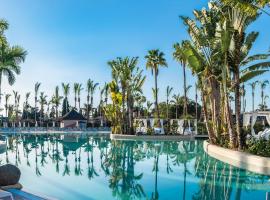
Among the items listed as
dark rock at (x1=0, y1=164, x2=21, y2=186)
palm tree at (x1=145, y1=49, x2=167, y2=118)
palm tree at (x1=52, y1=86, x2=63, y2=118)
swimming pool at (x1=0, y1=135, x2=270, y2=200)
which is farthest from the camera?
palm tree at (x1=52, y1=86, x2=63, y2=118)

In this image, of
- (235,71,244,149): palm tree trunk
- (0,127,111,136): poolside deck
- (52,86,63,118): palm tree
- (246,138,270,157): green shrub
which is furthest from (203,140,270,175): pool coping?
(52,86,63,118): palm tree

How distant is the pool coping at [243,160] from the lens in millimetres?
14141

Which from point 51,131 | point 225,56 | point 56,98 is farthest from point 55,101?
point 225,56

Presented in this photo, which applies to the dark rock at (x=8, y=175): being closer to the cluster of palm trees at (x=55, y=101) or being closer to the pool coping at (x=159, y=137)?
the pool coping at (x=159, y=137)

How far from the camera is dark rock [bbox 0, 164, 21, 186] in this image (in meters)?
8.74

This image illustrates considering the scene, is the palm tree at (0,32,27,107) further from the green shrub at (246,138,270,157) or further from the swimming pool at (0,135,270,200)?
the green shrub at (246,138,270,157)

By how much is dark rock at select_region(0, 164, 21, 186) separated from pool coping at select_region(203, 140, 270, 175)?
8943 millimetres

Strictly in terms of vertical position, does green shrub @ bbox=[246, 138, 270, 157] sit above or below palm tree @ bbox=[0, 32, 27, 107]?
below

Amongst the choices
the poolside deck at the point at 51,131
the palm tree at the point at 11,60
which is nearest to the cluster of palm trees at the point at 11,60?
the palm tree at the point at 11,60

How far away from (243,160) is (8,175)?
411 inches

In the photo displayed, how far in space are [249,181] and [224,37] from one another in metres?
7.46

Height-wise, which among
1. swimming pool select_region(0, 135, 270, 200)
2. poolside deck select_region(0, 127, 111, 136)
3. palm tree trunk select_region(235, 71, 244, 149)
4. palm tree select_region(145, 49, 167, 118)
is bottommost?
swimming pool select_region(0, 135, 270, 200)

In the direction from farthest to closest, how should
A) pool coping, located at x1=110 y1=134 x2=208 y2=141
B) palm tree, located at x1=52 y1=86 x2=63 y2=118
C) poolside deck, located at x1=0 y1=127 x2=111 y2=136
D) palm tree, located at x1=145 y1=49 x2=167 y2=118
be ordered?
palm tree, located at x1=52 y1=86 x2=63 y2=118
poolside deck, located at x1=0 y1=127 x2=111 y2=136
palm tree, located at x1=145 y1=49 x2=167 y2=118
pool coping, located at x1=110 y1=134 x2=208 y2=141

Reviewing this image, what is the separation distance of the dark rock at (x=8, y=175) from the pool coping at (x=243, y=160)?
8.94 m
